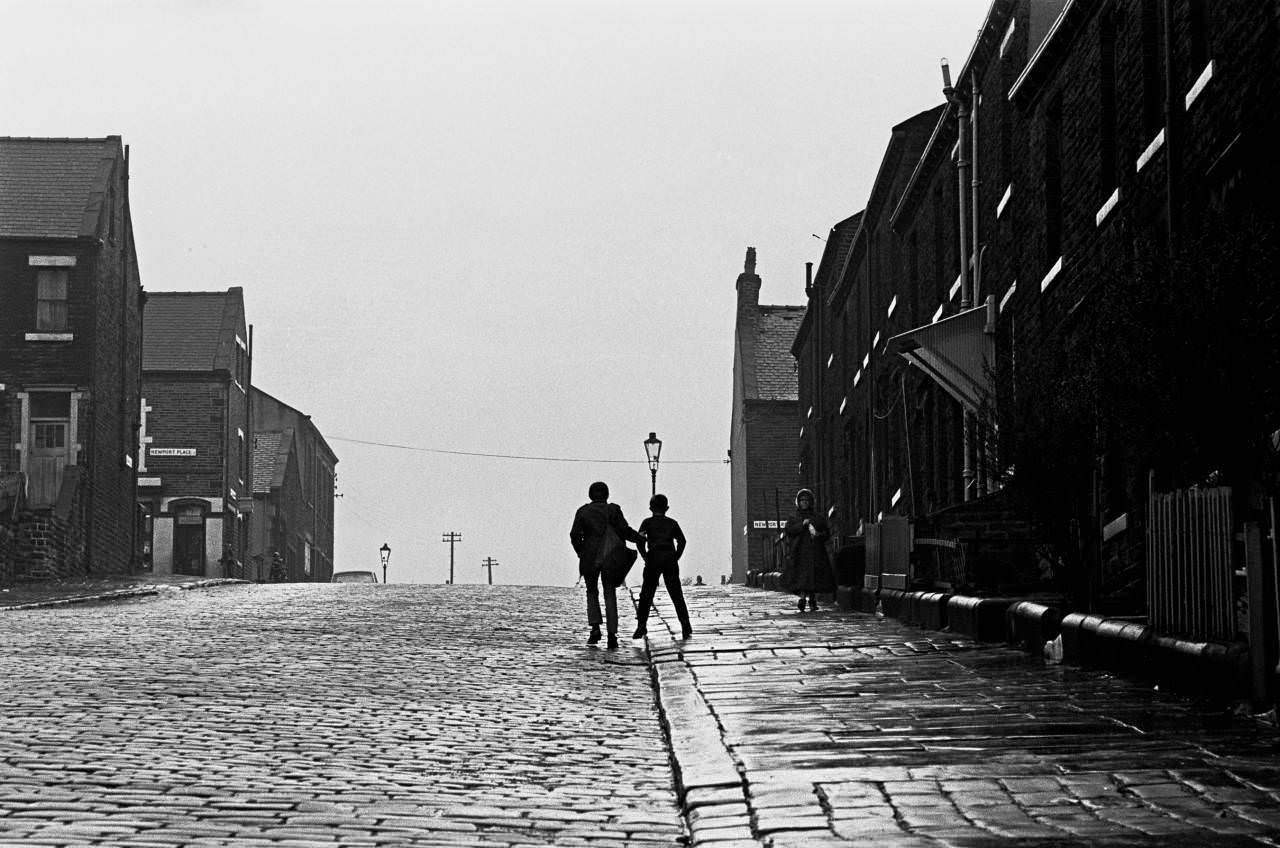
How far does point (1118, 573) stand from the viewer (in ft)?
55.7

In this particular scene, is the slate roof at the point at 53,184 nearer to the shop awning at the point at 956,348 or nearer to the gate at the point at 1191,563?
the shop awning at the point at 956,348

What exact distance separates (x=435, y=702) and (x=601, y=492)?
5.90 metres

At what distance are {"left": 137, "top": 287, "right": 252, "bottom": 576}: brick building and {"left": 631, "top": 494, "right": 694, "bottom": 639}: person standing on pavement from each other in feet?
138

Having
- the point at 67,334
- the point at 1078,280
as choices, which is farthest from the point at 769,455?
the point at 1078,280

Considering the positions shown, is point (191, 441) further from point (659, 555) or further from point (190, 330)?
point (659, 555)

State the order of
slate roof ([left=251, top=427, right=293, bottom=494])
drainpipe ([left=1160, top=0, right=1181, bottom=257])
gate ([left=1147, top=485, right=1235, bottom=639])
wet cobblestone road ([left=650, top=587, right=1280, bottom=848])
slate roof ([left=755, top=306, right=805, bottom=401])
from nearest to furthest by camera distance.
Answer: wet cobblestone road ([left=650, top=587, right=1280, bottom=848]) < gate ([left=1147, top=485, right=1235, bottom=639]) < drainpipe ([left=1160, top=0, right=1181, bottom=257]) < slate roof ([left=755, top=306, right=805, bottom=401]) < slate roof ([left=251, top=427, right=293, bottom=494])

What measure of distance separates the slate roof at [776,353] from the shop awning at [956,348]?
116ft

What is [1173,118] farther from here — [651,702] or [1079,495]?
[651,702]

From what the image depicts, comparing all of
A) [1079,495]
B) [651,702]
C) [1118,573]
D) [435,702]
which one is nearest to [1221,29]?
[1079,495]

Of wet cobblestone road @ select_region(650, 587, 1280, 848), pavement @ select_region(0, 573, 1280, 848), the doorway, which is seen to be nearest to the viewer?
wet cobblestone road @ select_region(650, 587, 1280, 848)

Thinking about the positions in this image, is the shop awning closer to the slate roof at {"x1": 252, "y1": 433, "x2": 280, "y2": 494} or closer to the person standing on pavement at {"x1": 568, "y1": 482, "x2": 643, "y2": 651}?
the person standing on pavement at {"x1": 568, "y1": 482, "x2": 643, "y2": 651}

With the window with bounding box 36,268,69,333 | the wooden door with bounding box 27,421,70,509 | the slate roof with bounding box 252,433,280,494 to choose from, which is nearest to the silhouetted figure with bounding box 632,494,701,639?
the wooden door with bounding box 27,421,70,509

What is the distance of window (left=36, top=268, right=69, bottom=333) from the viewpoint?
4509 cm

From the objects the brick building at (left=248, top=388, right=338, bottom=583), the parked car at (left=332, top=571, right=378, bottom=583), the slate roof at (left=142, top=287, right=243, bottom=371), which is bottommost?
the parked car at (left=332, top=571, right=378, bottom=583)
